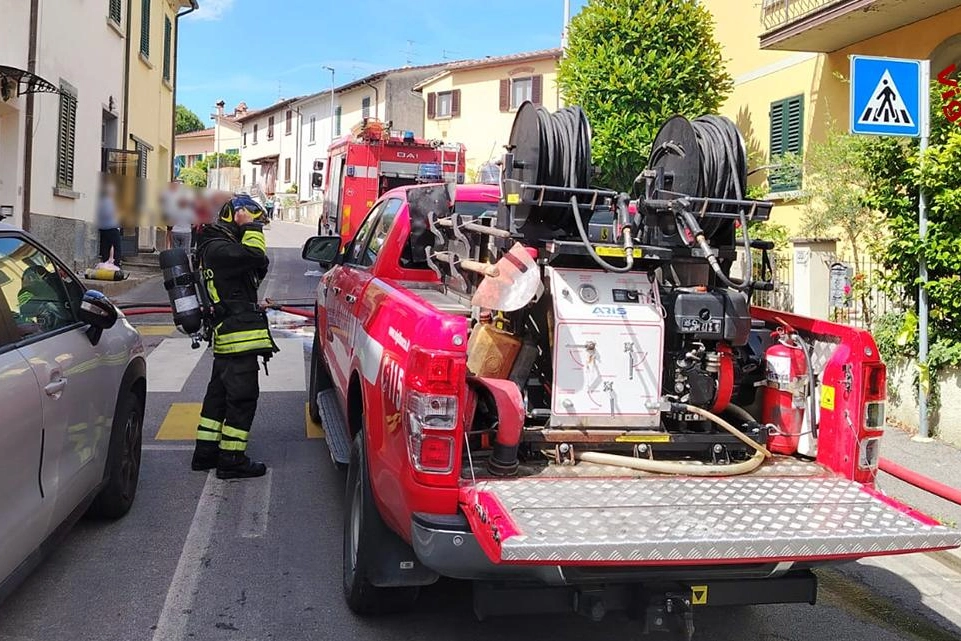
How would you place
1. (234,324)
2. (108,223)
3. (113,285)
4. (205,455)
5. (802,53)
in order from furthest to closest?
(113,285) < (802,53) < (108,223) < (205,455) < (234,324)

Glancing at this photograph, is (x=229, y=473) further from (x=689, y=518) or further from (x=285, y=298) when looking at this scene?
(x=285, y=298)

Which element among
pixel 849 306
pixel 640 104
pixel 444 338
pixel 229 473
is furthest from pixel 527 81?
pixel 444 338

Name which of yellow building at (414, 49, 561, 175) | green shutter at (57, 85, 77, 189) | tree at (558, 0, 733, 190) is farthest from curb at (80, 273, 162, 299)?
yellow building at (414, 49, 561, 175)

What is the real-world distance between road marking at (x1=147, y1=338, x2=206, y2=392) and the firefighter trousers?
104 inches

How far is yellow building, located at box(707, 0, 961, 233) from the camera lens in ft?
34.7

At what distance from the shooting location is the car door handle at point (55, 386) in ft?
11.6

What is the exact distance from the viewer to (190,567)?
171 inches

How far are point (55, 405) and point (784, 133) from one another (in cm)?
1215

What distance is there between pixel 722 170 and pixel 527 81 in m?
29.7

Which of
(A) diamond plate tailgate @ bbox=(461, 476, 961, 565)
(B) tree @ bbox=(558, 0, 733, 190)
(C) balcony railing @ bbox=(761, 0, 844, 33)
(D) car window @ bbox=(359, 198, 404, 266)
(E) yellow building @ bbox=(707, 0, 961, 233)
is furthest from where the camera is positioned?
(B) tree @ bbox=(558, 0, 733, 190)

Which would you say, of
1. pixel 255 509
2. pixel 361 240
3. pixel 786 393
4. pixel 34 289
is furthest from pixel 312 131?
pixel 786 393

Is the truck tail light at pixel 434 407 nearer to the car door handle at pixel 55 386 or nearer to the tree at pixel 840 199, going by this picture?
the car door handle at pixel 55 386

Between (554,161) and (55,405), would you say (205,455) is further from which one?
(554,161)

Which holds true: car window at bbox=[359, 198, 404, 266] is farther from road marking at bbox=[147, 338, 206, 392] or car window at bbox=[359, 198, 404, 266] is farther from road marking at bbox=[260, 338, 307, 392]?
road marking at bbox=[147, 338, 206, 392]
